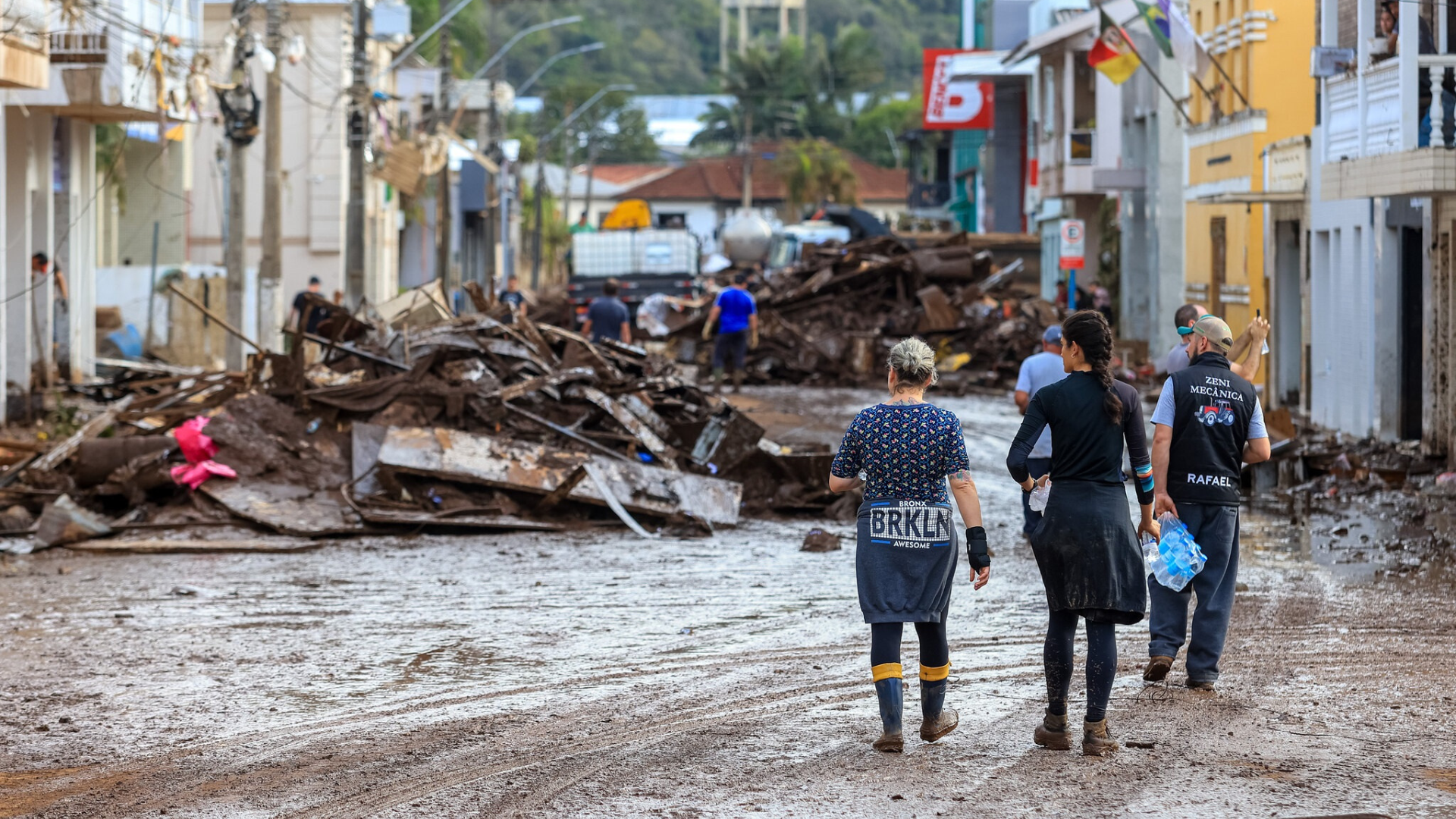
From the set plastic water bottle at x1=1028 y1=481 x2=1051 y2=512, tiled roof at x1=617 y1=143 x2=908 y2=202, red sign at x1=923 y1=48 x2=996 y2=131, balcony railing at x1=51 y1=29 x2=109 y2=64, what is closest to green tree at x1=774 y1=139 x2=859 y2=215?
tiled roof at x1=617 y1=143 x2=908 y2=202

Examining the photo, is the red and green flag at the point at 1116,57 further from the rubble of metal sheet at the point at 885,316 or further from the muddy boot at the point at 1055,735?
the muddy boot at the point at 1055,735

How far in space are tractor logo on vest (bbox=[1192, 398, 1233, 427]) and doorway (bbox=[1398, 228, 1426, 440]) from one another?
12978 mm

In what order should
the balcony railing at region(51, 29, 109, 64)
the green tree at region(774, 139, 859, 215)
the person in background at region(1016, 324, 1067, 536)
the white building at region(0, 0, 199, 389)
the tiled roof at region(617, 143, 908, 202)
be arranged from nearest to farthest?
1. the person in background at region(1016, 324, 1067, 536)
2. the balcony railing at region(51, 29, 109, 64)
3. the white building at region(0, 0, 199, 389)
4. the green tree at region(774, 139, 859, 215)
5. the tiled roof at region(617, 143, 908, 202)

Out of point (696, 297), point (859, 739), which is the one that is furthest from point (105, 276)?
point (859, 739)

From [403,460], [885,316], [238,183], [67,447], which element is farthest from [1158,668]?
[885,316]

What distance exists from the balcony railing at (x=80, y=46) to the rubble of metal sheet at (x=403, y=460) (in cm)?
729

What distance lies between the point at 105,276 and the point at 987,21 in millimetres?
40704

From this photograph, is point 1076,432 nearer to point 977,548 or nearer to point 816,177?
point 977,548

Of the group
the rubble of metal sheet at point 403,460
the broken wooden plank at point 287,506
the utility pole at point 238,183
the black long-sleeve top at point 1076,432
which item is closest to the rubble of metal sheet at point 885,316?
the utility pole at point 238,183

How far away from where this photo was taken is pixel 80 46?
72.3 ft

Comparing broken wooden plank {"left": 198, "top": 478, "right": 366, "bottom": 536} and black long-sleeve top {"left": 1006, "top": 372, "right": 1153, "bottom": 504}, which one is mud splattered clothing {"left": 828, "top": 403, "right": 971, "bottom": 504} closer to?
black long-sleeve top {"left": 1006, "top": 372, "right": 1153, "bottom": 504}

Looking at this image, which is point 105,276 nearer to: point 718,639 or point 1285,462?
point 1285,462

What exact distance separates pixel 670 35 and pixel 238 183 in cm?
11706

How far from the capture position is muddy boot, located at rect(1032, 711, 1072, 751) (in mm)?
6820
